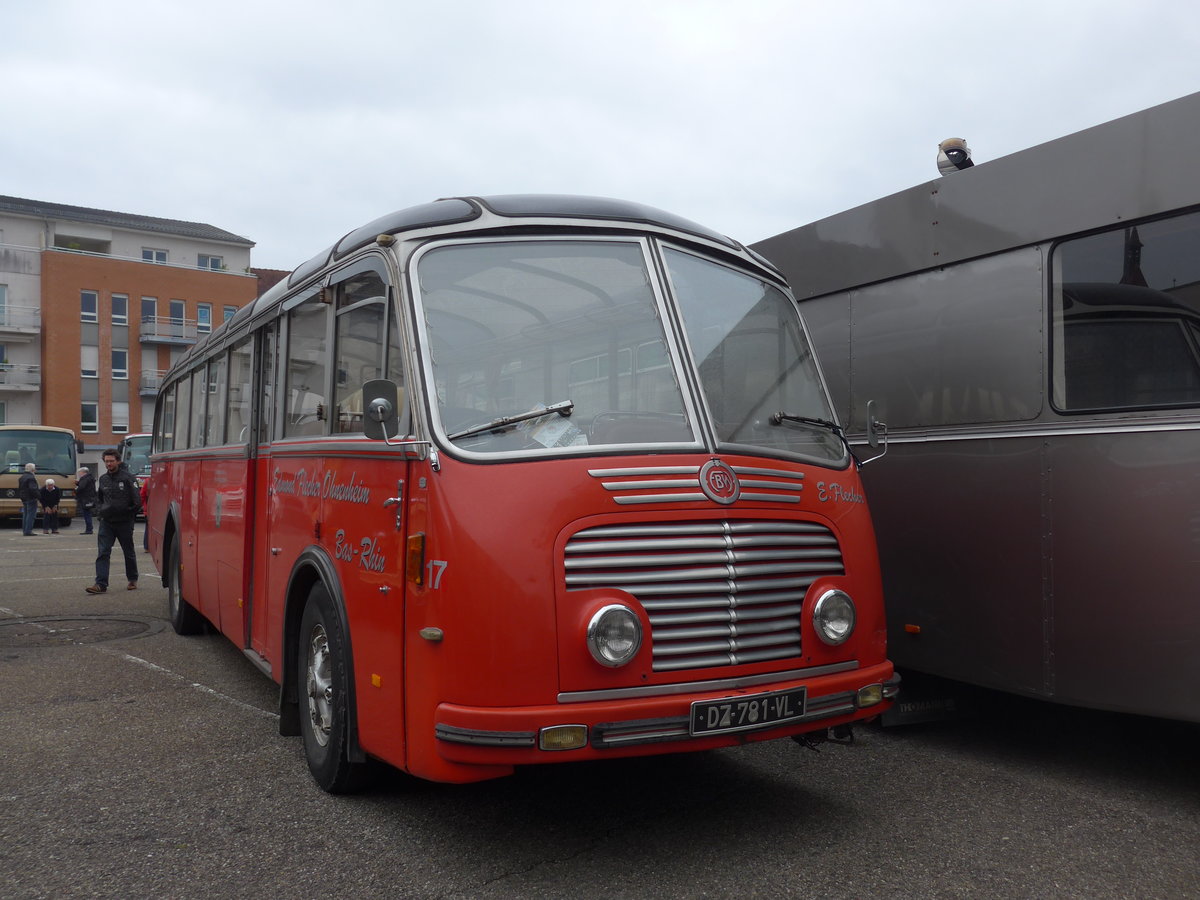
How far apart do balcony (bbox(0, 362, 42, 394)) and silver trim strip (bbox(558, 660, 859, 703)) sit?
191ft

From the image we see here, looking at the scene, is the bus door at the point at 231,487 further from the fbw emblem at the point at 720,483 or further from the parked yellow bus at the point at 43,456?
the parked yellow bus at the point at 43,456

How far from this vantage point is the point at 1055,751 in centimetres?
580

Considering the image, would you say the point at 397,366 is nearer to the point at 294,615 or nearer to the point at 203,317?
the point at 294,615

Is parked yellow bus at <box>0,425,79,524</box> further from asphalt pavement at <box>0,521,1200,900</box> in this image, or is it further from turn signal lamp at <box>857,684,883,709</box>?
turn signal lamp at <box>857,684,883,709</box>

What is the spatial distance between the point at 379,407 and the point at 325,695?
5.20 feet

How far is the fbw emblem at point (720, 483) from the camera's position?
4047 millimetres

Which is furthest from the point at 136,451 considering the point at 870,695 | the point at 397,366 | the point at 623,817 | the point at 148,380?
the point at 870,695

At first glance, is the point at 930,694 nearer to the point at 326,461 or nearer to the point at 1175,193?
the point at 1175,193

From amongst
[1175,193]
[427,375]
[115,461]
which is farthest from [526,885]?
[115,461]

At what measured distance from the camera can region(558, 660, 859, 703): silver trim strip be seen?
12.3 ft

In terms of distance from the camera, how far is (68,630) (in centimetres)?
977

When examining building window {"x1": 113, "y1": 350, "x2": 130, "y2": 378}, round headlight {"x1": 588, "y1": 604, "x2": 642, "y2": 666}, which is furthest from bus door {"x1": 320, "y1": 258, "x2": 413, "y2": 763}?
building window {"x1": 113, "y1": 350, "x2": 130, "y2": 378}

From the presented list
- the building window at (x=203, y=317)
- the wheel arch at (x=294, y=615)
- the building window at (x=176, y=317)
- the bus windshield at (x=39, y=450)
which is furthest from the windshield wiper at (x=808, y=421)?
the building window at (x=203, y=317)

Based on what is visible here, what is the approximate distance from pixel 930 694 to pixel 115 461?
10.1 metres
